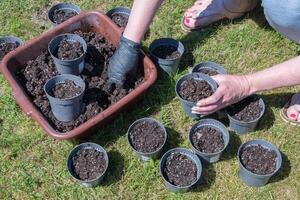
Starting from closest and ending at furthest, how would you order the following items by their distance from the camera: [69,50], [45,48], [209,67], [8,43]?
1. [69,50]
2. [45,48]
3. [209,67]
4. [8,43]

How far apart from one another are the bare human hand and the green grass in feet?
1.00

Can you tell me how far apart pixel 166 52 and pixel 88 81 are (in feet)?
1.94

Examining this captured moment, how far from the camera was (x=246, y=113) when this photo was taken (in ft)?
9.59

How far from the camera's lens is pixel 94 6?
3.68m

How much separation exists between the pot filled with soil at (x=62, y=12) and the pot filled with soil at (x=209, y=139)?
51.7 inches

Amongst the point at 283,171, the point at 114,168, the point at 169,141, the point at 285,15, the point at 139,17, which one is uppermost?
the point at 285,15

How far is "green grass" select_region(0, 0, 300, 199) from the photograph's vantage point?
277 centimetres

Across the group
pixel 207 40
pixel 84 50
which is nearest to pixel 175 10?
pixel 207 40

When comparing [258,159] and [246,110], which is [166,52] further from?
[258,159]

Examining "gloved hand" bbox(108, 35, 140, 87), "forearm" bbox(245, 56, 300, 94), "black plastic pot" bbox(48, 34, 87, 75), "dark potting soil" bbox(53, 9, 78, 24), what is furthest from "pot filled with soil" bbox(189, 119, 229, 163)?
"dark potting soil" bbox(53, 9, 78, 24)

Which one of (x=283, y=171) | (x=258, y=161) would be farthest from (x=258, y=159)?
(x=283, y=171)

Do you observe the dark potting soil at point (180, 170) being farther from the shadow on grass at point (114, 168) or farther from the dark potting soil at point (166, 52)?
the dark potting soil at point (166, 52)

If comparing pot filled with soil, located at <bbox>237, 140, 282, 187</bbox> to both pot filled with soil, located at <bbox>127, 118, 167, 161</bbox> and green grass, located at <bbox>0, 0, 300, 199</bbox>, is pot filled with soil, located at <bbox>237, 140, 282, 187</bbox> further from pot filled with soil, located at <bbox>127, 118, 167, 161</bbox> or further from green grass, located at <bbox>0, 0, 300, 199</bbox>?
pot filled with soil, located at <bbox>127, 118, 167, 161</bbox>

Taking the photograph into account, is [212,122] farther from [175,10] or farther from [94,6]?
[94,6]
